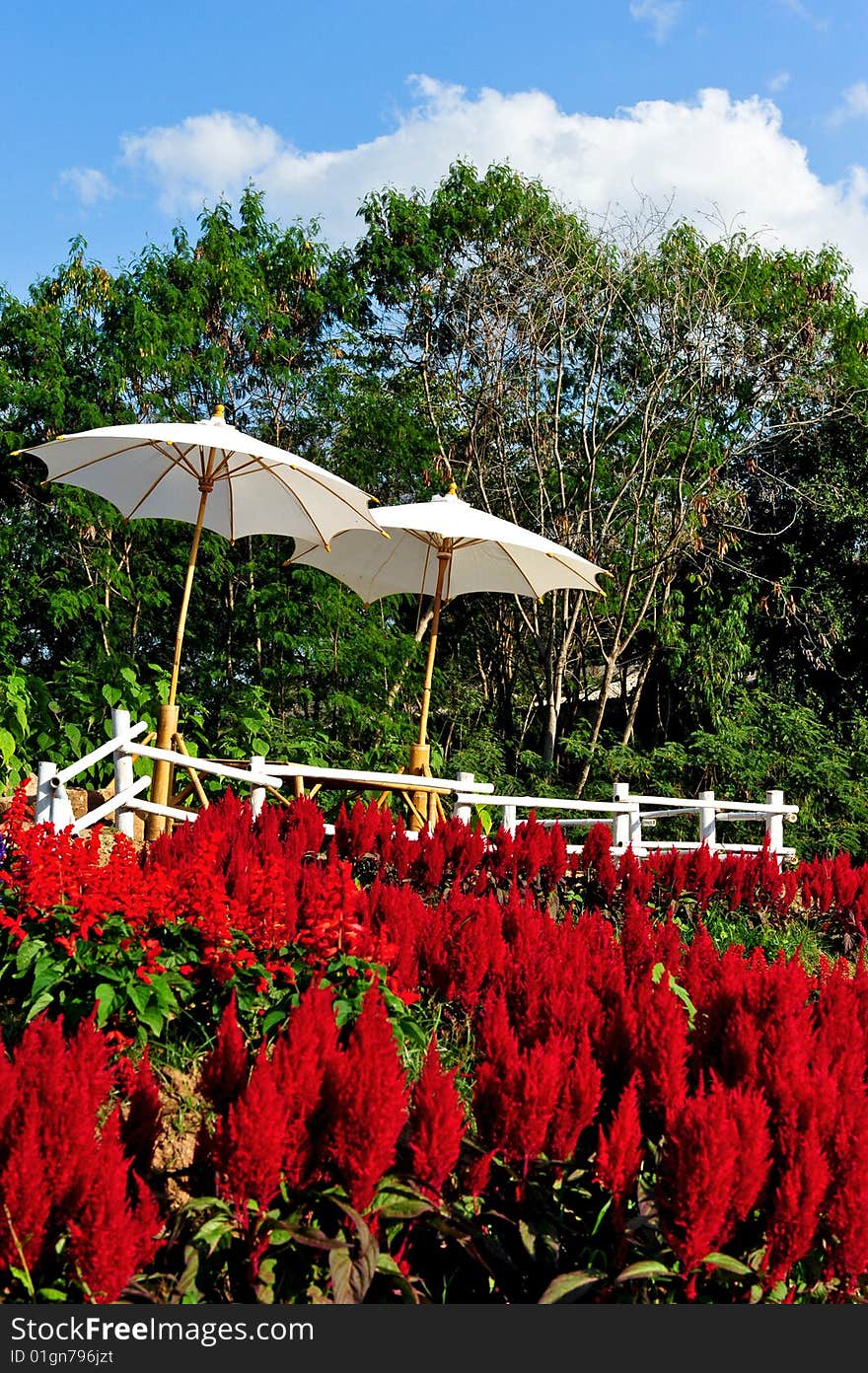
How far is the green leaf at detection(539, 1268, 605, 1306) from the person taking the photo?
2.09 m

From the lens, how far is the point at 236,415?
1252 centimetres

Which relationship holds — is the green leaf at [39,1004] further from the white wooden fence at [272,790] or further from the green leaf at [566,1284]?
the green leaf at [566,1284]

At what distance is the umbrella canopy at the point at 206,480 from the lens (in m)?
7.50

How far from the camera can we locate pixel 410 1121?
8.29 feet

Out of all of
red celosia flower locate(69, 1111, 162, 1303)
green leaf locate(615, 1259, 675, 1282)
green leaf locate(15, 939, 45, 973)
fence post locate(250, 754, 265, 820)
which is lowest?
green leaf locate(615, 1259, 675, 1282)

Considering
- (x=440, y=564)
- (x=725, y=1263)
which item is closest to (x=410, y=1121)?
(x=725, y=1263)

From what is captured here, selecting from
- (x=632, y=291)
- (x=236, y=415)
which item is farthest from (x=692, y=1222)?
(x=632, y=291)

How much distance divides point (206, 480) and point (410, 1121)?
6.07 metres

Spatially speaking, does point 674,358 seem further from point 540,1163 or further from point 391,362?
point 540,1163

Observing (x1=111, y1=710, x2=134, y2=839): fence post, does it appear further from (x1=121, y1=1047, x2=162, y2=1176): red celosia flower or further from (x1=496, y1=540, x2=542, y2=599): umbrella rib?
(x1=121, y1=1047, x2=162, y2=1176): red celosia flower

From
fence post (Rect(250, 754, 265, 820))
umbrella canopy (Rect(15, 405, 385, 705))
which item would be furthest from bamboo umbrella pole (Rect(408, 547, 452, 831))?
fence post (Rect(250, 754, 265, 820))

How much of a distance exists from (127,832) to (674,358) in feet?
29.4

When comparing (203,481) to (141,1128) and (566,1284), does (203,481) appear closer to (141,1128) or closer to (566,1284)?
(141,1128)

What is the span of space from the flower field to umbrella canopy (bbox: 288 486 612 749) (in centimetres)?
545
